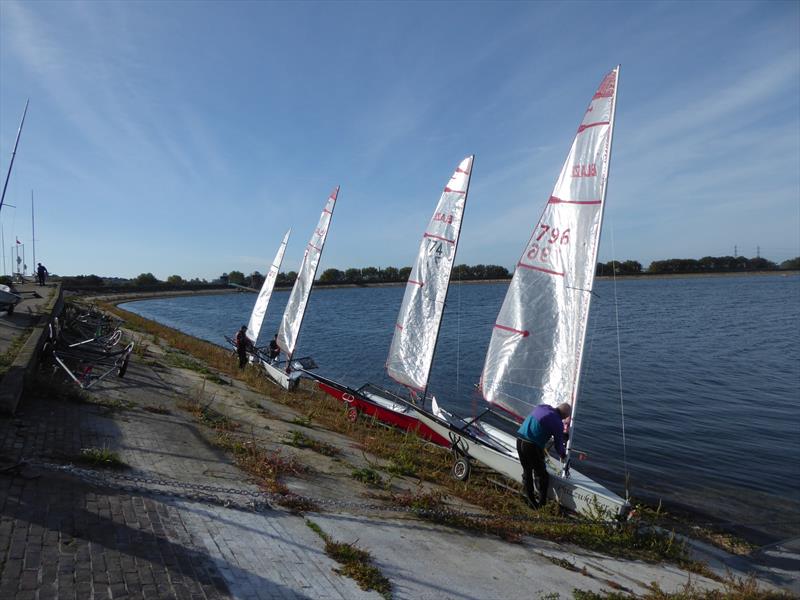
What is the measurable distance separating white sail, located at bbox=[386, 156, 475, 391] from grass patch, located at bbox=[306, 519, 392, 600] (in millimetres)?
8878

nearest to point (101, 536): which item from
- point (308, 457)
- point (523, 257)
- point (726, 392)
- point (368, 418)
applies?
point (308, 457)

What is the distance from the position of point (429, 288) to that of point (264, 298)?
455 inches

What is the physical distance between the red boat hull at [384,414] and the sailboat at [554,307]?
3.79 ft

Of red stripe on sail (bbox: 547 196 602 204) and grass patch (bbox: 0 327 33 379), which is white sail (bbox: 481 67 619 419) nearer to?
red stripe on sail (bbox: 547 196 602 204)

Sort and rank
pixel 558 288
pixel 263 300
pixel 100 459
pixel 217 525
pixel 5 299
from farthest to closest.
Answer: pixel 263 300, pixel 5 299, pixel 558 288, pixel 100 459, pixel 217 525

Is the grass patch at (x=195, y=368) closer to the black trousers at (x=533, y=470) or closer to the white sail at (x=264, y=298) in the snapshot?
the white sail at (x=264, y=298)

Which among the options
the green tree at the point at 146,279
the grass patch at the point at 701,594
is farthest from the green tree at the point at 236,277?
the grass patch at the point at 701,594

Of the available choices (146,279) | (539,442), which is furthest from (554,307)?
(146,279)

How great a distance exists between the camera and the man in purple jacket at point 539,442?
848 cm

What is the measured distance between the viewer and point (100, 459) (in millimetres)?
6332

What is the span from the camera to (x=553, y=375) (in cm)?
1020

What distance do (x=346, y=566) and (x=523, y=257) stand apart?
299 inches

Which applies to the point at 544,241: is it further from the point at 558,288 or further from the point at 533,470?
the point at 533,470

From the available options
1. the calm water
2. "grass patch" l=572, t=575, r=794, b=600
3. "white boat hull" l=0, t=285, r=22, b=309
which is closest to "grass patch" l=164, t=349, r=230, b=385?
"white boat hull" l=0, t=285, r=22, b=309
